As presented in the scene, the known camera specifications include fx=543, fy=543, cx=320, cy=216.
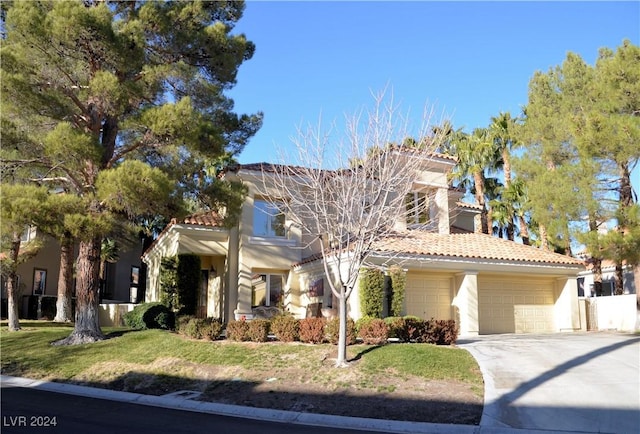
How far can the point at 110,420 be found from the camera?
9.20 m

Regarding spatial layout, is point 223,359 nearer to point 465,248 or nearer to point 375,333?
point 375,333

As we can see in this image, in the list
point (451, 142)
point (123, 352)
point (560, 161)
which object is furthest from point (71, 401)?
point (451, 142)

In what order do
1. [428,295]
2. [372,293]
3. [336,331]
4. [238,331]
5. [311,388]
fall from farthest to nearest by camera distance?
[428,295] → [372,293] → [238,331] → [336,331] → [311,388]

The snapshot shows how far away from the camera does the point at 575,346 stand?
50.8ft

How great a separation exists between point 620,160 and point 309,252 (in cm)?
1232

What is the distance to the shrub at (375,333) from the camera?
1463 centimetres

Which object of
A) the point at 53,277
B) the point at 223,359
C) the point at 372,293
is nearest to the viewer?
the point at 223,359

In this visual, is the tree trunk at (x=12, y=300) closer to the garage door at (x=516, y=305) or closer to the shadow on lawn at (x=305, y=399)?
the shadow on lawn at (x=305, y=399)

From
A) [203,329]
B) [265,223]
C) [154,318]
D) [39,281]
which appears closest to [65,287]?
[39,281]

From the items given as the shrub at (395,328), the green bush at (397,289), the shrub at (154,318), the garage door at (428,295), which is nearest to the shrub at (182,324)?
the shrub at (154,318)

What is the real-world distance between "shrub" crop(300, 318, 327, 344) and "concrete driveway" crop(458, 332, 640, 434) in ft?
13.4

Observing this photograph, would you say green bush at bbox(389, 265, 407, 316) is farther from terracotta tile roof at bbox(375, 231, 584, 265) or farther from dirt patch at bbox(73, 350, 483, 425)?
dirt patch at bbox(73, 350, 483, 425)

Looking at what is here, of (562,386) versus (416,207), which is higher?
(416,207)

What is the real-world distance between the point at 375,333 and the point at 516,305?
33.8ft
